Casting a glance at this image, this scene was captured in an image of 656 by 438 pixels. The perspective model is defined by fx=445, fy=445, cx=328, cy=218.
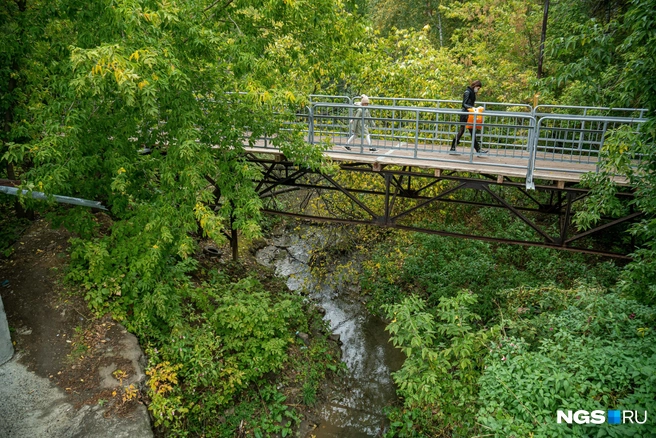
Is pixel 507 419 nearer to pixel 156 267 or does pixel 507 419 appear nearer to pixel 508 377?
pixel 508 377

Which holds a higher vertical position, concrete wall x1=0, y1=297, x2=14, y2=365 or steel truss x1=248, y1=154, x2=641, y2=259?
steel truss x1=248, y1=154, x2=641, y2=259

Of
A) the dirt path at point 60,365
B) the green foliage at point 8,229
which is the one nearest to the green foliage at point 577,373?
the dirt path at point 60,365

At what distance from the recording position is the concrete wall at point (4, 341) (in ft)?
24.0

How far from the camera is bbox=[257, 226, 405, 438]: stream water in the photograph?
9.52 meters

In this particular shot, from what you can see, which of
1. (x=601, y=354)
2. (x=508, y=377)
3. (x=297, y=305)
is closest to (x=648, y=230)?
(x=601, y=354)

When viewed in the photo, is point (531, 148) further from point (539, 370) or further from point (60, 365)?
point (60, 365)

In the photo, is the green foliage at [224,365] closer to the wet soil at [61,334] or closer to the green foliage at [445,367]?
the wet soil at [61,334]

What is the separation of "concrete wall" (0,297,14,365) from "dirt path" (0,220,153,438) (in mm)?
104

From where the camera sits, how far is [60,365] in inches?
291

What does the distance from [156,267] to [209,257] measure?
5114mm

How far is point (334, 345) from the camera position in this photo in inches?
466

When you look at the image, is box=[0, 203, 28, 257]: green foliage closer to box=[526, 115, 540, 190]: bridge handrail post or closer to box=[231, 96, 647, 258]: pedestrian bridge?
→ box=[231, 96, 647, 258]: pedestrian bridge

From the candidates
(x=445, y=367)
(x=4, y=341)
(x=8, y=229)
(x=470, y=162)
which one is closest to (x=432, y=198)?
(x=470, y=162)

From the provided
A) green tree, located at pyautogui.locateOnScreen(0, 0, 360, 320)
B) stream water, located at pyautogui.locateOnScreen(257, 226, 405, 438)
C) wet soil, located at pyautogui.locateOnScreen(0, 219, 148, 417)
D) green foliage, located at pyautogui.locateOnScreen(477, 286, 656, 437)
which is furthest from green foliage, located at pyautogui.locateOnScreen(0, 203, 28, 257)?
green foliage, located at pyautogui.locateOnScreen(477, 286, 656, 437)
